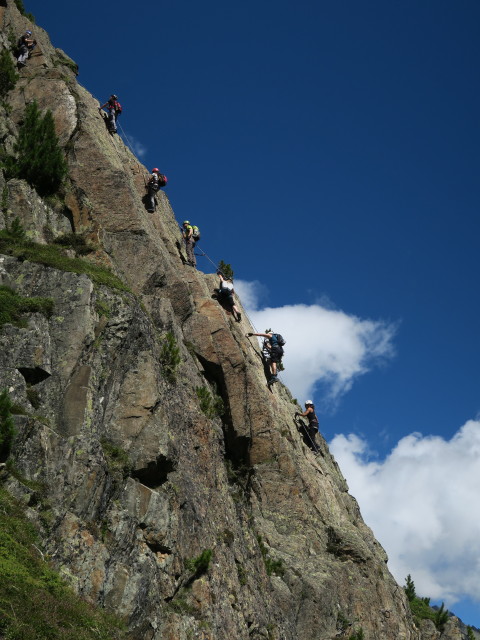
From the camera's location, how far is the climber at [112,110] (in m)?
38.9

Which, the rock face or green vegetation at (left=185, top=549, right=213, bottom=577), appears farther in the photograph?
green vegetation at (left=185, top=549, right=213, bottom=577)

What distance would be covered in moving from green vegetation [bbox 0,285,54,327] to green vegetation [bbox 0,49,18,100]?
60.5 feet

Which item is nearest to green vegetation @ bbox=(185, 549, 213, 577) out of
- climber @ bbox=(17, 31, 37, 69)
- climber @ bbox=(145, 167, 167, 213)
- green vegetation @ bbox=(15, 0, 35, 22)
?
climber @ bbox=(145, 167, 167, 213)

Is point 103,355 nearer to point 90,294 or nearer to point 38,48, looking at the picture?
point 90,294

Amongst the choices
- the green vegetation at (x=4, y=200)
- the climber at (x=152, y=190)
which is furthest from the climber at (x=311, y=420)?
the green vegetation at (x=4, y=200)

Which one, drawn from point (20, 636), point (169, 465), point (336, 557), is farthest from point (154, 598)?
point (336, 557)

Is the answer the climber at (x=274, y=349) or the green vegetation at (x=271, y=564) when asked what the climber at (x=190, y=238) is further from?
the green vegetation at (x=271, y=564)

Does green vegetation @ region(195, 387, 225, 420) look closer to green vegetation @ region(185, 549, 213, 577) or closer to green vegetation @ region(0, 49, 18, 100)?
green vegetation @ region(185, 549, 213, 577)

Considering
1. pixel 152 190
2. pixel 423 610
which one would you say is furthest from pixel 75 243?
pixel 423 610

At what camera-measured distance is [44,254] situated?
22.1 meters

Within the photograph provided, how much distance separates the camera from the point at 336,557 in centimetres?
3162

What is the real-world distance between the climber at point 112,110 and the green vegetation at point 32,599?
2943 cm

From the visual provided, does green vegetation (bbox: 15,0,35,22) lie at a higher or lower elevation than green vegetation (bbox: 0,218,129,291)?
higher

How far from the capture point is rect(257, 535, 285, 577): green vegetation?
2731cm
